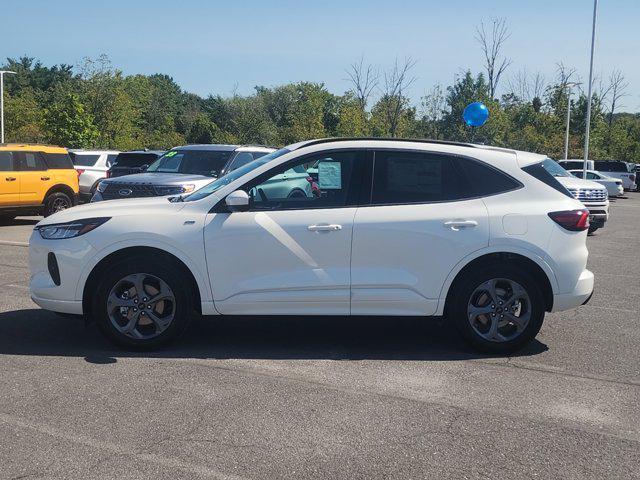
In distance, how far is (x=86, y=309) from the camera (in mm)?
6012

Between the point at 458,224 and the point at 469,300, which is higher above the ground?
the point at 458,224

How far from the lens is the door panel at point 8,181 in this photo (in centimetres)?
1575

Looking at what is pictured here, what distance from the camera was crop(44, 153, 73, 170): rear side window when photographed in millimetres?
16812

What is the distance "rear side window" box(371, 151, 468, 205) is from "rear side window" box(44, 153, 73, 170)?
12.6 m

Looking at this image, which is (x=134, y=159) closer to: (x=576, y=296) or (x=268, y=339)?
(x=268, y=339)

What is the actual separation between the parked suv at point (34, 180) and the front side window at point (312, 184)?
1153 cm

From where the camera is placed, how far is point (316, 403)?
16.0 feet

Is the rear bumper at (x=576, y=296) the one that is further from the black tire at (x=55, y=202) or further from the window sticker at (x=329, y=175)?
the black tire at (x=55, y=202)

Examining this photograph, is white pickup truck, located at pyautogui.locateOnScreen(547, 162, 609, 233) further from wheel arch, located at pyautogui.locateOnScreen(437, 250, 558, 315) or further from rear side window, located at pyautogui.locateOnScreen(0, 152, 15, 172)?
rear side window, located at pyautogui.locateOnScreen(0, 152, 15, 172)

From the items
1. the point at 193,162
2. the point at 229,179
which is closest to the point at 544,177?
the point at 229,179

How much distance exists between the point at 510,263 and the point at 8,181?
12.9m

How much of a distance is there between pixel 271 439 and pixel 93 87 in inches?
1706

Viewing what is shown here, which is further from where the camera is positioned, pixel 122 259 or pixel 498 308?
pixel 498 308

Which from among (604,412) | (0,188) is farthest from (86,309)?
(0,188)
